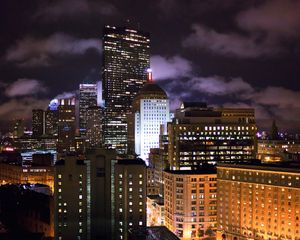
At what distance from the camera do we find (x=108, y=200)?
263ft

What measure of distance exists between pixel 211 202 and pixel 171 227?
10.1 meters

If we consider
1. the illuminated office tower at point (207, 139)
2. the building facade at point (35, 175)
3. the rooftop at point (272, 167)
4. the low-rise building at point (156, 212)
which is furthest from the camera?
the building facade at point (35, 175)

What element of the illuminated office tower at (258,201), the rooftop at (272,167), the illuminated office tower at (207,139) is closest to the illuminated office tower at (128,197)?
the illuminated office tower at (258,201)

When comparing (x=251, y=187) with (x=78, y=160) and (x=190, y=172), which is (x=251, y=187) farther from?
(x=78, y=160)

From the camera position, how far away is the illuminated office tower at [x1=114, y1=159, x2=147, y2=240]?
78.8m

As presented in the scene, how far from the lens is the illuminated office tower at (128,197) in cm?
7875

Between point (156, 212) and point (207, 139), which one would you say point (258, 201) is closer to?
point (156, 212)

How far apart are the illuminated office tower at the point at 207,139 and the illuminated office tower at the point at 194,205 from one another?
2549 cm

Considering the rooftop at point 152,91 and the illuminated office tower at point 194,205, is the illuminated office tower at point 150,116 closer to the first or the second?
the rooftop at point 152,91

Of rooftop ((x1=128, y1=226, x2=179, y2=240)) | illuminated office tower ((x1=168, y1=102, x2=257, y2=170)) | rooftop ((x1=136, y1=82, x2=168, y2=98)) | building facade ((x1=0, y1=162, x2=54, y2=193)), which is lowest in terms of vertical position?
rooftop ((x1=128, y1=226, x2=179, y2=240))

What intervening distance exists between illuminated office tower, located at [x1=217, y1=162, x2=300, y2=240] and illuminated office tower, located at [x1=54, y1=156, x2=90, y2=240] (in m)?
29.8

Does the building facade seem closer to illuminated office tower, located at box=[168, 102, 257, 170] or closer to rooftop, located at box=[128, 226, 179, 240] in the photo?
illuminated office tower, located at box=[168, 102, 257, 170]

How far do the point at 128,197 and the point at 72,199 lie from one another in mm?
9425

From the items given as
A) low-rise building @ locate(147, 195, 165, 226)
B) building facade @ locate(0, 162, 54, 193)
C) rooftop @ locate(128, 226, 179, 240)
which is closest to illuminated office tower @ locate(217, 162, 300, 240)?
low-rise building @ locate(147, 195, 165, 226)
